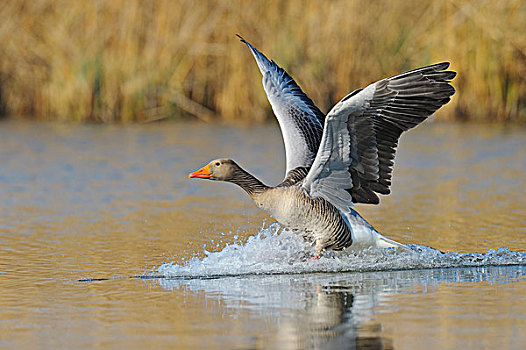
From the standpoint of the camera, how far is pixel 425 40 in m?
19.6

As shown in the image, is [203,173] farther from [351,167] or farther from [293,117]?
[293,117]

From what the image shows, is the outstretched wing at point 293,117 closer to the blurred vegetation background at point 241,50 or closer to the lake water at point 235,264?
the lake water at point 235,264

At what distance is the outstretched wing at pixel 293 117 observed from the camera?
948 centimetres

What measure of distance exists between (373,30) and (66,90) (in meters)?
6.33

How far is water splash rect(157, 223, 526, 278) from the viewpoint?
8031 millimetres

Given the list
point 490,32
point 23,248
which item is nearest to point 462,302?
point 23,248

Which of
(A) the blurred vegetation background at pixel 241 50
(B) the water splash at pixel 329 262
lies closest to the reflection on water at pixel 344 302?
(B) the water splash at pixel 329 262

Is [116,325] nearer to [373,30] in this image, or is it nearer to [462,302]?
[462,302]

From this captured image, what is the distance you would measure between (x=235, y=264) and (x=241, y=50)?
38.9ft

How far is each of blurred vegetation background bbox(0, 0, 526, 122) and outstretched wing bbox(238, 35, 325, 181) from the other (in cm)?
895

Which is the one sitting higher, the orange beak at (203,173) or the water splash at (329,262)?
the orange beak at (203,173)

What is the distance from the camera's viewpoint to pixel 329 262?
27.1 ft

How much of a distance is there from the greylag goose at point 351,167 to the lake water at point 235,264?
1.02 ft

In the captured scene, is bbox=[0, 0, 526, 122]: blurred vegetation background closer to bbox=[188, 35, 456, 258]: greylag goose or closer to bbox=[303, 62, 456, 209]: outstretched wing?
bbox=[188, 35, 456, 258]: greylag goose
